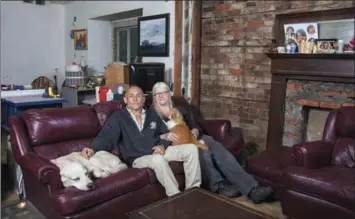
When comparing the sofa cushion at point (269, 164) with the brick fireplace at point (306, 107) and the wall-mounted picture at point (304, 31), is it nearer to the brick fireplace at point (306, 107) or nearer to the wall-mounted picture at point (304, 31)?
the brick fireplace at point (306, 107)

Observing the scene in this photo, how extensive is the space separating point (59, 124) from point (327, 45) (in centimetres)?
241

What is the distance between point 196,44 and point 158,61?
0.60m

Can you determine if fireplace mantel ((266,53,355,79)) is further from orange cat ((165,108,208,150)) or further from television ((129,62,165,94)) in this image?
television ((129,62,165,94))

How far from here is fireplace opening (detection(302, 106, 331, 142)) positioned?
3.29 metres

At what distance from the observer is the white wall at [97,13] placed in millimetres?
4191

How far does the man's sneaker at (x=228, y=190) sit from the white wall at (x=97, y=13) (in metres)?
1.98

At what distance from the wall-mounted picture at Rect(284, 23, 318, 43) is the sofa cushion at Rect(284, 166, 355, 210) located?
1308mm

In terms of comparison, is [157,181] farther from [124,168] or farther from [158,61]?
[158,61]

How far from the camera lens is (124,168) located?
7.99 ft

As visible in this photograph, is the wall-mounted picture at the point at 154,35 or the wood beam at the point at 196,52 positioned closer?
the wood beam at the point at 196,52

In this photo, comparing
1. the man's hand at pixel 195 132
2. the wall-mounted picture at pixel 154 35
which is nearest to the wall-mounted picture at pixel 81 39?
the wall-mounted picture at pixel 154 35

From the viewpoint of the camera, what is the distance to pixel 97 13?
5.35m

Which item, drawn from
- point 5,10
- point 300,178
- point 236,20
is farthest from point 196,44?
point 5,10

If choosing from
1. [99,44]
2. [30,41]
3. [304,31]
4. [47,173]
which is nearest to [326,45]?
[304,31]
